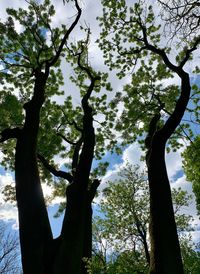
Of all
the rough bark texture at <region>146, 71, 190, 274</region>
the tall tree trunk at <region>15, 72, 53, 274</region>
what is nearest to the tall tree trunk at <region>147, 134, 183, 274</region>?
the rough bark texture at <region>146, 71, 190, 274</region>

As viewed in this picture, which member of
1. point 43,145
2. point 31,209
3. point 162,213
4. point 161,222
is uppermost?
point 43,145

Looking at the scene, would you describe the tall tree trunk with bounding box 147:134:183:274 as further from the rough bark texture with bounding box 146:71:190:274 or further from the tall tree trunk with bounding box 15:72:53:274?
the tall tree trunk with bounding box 15:72:53:274

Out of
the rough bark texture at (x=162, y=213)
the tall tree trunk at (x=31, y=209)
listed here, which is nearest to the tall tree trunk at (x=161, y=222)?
the rough bark texture at (x=162, y=213)

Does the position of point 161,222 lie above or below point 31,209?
below

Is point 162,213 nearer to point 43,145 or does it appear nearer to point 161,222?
point 161,222

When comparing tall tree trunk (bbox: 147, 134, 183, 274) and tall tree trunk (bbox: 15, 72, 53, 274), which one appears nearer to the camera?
tall tree trunk (bbox: 147, 134, 183, 274)

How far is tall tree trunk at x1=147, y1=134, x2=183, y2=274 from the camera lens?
6559 millimetres

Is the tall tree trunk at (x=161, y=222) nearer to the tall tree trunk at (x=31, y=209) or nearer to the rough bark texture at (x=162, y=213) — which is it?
the rough bark texture at (x=162, y=213)

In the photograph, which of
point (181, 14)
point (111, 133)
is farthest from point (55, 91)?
point (181, 14)

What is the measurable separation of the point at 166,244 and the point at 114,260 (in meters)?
23.4

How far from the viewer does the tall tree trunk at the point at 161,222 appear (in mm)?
6559

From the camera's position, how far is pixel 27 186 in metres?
8.49

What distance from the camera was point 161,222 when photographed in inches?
281

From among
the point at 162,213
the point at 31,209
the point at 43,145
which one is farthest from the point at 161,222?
the point at 43,145
